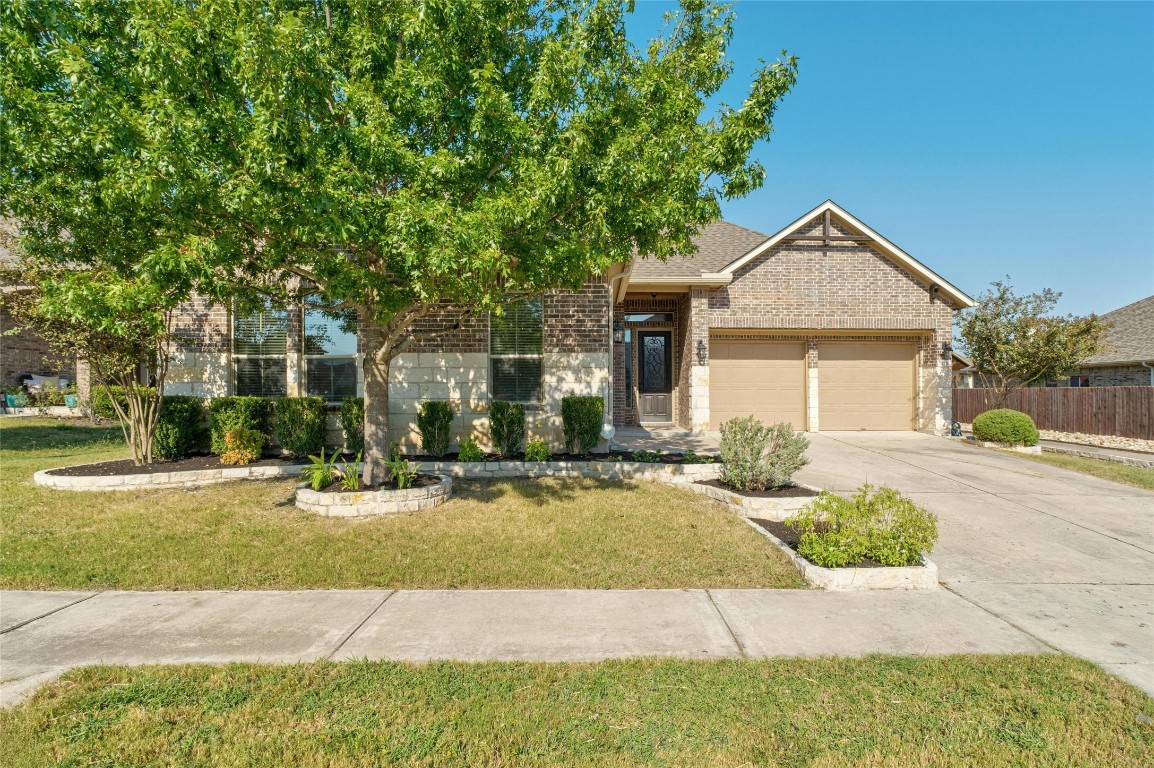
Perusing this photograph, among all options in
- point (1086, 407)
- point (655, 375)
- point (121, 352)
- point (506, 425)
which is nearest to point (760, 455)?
point (506, 425)

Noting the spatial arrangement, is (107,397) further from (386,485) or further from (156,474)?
(386,485)

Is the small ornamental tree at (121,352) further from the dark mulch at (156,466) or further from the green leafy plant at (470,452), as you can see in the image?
the green leafy plant at (470,452)

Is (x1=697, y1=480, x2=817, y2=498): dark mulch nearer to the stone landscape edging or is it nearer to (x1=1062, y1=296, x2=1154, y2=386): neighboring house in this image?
the stone landscape edging

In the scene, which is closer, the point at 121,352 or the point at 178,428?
the point at 121,352

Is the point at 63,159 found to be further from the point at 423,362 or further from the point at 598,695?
the point at 598,695

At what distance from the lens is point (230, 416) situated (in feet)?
31.6

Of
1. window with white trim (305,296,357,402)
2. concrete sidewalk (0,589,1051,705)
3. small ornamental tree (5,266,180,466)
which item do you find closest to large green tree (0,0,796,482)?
small ornamental tree (5,266,180,466)

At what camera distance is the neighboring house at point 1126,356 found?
61.5 feet

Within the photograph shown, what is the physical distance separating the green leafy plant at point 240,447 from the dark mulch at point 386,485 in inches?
103

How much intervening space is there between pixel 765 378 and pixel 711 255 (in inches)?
148

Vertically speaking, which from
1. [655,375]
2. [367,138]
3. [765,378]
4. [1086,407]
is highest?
[367,138]

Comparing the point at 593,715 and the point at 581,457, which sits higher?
the point at 581,457

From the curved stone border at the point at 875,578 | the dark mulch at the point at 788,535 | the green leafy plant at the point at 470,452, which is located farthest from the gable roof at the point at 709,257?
the curved stone border at the point at 875,578

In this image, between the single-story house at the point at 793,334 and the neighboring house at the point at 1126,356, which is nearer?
the single-story house at the point at 793,334
